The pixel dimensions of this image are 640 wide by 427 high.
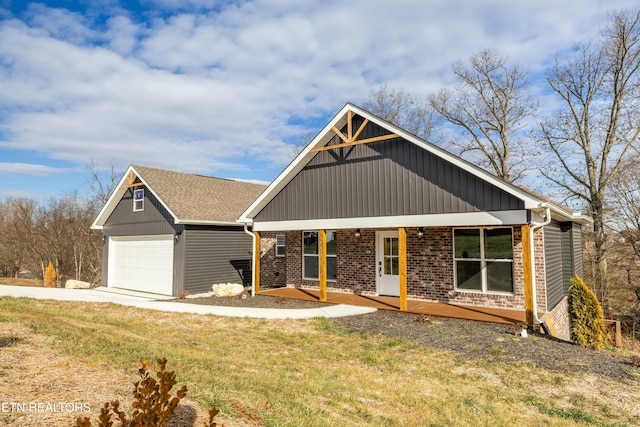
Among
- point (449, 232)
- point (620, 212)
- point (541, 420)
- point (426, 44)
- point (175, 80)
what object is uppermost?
point (426, 44)

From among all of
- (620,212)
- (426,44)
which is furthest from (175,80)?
(620,212)

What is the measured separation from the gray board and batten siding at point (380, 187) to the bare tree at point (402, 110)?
19.2 m

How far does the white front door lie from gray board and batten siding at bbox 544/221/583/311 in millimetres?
4711

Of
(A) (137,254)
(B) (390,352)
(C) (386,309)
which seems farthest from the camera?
(A) (137,254)

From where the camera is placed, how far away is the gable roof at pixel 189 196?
670 inches

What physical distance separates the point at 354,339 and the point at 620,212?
67.4 ft

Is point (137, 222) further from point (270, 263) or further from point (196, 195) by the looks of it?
point (270, 263)

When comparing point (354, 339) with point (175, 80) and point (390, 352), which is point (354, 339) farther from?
point (175, 80)

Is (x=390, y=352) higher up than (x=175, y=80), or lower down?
lower down

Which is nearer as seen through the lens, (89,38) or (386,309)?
(386,309)

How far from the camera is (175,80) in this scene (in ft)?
52.5

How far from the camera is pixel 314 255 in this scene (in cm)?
1609

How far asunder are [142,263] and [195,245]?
13.1 ft

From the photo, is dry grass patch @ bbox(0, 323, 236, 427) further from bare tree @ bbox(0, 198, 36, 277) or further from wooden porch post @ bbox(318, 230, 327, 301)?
bare tree @ bbox(0, 198, 36, 277)
